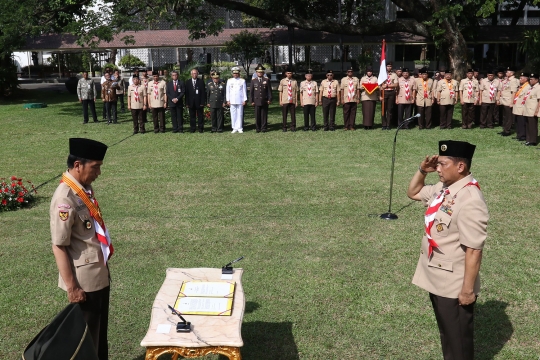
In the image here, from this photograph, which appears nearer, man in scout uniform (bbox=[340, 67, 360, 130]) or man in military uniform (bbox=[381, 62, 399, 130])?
man in scout uniform (bbox=[340, 67, 360, 130])

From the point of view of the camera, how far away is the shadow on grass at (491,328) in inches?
213

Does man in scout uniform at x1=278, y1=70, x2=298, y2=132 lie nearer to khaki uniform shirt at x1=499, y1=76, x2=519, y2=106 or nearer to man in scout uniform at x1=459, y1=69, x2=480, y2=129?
man in scout uniform at x1=459, y1=69, x2=480, y2=129

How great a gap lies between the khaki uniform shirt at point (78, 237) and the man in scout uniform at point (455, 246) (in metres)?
2.48

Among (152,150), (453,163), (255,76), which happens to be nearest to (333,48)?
(255,76)

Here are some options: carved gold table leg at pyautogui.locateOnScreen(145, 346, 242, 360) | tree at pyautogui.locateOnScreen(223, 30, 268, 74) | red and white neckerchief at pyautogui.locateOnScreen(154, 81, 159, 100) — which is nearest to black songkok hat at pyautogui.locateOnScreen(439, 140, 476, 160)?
carved gold table leg at pyautogui.locateOnScreen(145, 346, 242, 360)

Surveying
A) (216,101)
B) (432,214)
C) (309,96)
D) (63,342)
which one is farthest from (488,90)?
(63,342)

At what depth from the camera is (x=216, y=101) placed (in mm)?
17609

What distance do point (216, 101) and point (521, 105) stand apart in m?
8.25

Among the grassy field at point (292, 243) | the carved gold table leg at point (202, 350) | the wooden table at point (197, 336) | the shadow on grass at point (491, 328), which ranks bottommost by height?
the shadow on grass at point (491, 328)

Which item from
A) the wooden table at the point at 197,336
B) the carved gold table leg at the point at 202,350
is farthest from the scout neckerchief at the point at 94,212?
the carved gold table leg at the point at 202,350

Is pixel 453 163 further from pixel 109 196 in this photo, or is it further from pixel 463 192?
pixel 109 196

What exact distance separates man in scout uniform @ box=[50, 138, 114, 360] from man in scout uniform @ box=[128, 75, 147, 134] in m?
13.5

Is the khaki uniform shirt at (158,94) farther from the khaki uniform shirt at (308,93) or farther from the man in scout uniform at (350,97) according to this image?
the man in scout uniform at (350,97)

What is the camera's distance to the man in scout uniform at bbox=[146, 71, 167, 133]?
17469mm
